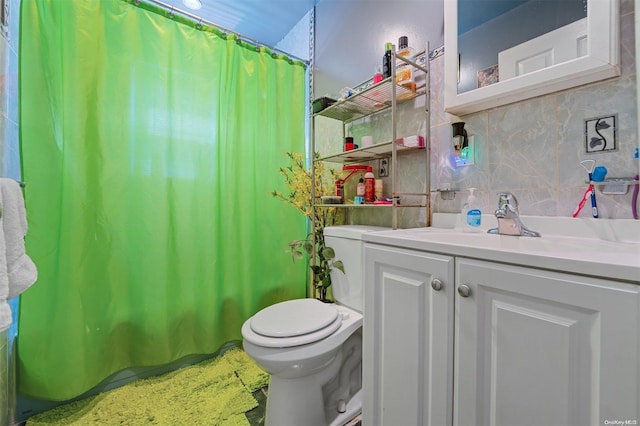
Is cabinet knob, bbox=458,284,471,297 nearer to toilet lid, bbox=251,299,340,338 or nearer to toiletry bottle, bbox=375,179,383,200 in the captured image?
toilet lid, bbox=251,299,340,338

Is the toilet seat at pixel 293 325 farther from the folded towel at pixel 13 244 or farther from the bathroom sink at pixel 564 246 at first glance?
the folded towel at pixel 13 244

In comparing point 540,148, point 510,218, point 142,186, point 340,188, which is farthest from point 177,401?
point 540,148

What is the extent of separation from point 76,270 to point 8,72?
873mm

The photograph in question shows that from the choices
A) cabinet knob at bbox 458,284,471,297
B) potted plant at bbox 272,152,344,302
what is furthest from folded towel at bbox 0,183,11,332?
potted plant at bbox 272,152,344,302

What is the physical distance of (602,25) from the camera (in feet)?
2.37

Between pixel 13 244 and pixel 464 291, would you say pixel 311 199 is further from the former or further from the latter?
pixel 13 244

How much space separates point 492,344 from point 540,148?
0.68m

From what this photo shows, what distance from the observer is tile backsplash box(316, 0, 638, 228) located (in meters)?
0.73

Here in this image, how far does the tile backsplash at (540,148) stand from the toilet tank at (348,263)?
0.30 meters

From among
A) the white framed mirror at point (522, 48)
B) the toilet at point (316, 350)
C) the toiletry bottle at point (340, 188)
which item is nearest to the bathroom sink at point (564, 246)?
the toilet at point (316, 350)

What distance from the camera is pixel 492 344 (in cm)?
58

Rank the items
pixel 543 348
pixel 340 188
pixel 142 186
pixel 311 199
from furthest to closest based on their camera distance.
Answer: pixel 311 199
pixel 340 188
pixel 142 186
pixel 543 348

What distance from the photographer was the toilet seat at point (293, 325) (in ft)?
3.24

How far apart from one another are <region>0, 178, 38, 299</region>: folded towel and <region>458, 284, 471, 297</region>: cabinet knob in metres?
1.12
